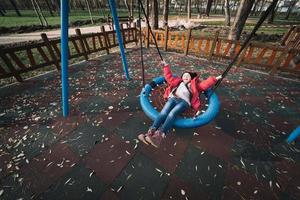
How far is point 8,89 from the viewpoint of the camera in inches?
219

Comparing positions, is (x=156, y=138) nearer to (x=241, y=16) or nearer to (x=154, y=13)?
(x=241, y=16)

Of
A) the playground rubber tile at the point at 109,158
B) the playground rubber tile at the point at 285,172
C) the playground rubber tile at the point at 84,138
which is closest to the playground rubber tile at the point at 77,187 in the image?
the playground rubber tile at the point at 109,158

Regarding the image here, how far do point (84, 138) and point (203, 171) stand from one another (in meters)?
2.56

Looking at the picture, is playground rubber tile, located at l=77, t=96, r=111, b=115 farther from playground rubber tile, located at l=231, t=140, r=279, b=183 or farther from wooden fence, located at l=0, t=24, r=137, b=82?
playground rubber tile, located at l=231, t=140, r=279, b=183

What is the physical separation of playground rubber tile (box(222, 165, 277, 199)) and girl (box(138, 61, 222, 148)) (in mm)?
1346

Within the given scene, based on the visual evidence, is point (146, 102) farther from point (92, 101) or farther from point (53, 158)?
point (53, 158)

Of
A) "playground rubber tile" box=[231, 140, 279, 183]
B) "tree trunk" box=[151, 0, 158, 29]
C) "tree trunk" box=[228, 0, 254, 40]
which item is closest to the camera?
"playground rubber tile" box=[231, 140, 279, 183]

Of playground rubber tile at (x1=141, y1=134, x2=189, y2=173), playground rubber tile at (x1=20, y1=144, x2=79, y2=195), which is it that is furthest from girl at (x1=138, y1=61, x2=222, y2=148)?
playground rubber tile at (x1=20, y1=144, x2=79, y2=195)

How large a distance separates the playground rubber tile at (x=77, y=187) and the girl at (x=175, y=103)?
1129 mm

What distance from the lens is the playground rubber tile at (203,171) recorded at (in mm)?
2633

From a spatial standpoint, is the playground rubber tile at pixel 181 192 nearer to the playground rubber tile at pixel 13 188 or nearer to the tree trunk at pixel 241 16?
the playground rubber tile at pixel 13 188

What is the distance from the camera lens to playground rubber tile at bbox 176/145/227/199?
2.63 m

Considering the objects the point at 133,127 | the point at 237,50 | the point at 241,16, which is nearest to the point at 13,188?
the point at 133,127

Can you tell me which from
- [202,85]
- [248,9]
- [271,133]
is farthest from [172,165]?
[248,9]
